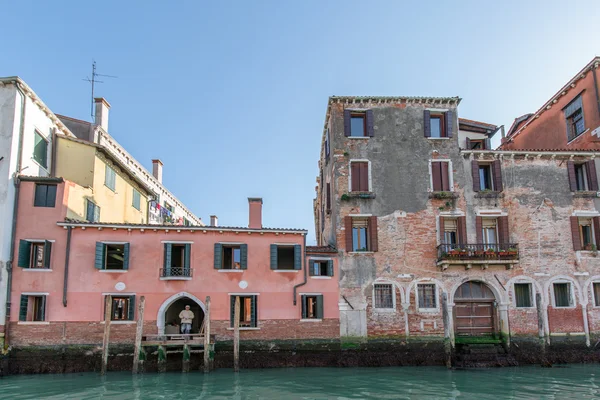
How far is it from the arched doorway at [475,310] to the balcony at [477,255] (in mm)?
1089

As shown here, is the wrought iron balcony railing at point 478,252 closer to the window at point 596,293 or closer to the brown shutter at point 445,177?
the brown shutter at point 445,177

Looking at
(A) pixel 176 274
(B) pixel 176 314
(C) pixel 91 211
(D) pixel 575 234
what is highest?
(C) pixel 91 211

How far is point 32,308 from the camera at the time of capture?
64.7ft

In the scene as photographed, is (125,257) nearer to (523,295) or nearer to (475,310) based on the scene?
(475,310)

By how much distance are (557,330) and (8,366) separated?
71.0 ft

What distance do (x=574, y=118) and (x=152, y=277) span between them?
21724mm

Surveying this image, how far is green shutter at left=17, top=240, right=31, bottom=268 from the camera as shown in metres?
19.5

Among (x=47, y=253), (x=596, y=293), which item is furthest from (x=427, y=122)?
(x=47, y=253)

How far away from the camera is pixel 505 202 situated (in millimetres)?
23391

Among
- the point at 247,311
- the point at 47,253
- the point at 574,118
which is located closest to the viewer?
the point at 47,253

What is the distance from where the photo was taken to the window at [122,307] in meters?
20.4

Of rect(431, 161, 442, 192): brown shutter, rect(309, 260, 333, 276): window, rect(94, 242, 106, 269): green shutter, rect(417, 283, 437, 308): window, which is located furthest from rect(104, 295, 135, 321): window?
rect(431, 161, 442, 192): brown shutter

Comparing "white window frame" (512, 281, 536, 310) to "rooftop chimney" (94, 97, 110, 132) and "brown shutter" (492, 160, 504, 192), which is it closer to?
"brown shutter" (492, 160, 504, 192)

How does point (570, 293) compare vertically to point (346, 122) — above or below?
below
